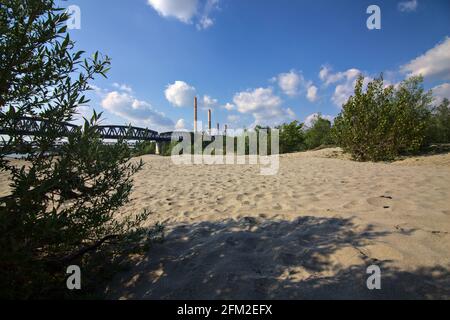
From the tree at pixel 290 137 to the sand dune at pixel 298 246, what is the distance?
17.4m

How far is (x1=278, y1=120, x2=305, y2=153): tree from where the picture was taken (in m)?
22.9

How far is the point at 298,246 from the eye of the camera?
9.93ft

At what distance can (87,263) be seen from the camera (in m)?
2.76

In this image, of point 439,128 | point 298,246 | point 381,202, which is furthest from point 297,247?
point 439,128

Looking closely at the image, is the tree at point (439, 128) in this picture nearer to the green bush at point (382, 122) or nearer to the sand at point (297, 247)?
the green bush at point (382, 122)

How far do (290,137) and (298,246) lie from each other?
68.5 ft

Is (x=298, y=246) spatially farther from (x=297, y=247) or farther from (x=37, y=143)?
(x=37, y=143)

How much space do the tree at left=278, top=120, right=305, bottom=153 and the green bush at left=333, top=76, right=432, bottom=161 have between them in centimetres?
817

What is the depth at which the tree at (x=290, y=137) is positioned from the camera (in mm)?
22859

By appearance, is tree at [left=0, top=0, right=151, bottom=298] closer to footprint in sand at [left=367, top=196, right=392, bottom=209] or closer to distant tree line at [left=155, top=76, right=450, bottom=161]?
footprint in sand at [left=367, top=196, right=392, bottom=209]

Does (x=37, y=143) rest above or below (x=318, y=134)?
below

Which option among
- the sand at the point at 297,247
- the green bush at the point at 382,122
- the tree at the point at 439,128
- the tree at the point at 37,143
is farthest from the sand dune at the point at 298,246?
the tree at the point at 439,128

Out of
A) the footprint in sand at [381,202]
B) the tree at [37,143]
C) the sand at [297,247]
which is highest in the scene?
the tree at [37,143]
